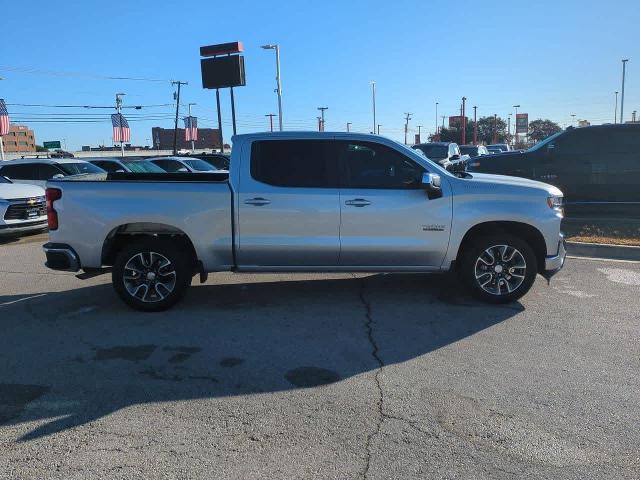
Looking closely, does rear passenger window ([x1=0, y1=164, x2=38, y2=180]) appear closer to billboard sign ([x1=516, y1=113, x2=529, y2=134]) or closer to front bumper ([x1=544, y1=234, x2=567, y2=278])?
front bumper ([x1=544, y1=234, x2=567, y2=278])

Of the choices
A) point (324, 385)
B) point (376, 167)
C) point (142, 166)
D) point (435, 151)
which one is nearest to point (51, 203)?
point (376, 167)

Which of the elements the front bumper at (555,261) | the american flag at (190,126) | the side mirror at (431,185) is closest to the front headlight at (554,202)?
the front bumper at (555,261)

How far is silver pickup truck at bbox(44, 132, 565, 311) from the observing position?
227 inches

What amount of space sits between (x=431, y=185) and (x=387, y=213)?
0.55 m

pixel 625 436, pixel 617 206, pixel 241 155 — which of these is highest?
pixel 241 155

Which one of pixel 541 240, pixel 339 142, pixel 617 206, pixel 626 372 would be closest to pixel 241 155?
pixel 339 142

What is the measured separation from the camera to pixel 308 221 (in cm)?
583

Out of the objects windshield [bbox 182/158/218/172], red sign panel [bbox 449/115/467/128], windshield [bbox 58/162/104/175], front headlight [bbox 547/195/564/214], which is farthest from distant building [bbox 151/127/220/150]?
front headlight [bbox 547/195/564/214]

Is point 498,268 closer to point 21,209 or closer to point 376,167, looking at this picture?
point 376,167

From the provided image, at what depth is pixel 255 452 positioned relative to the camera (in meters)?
3.22

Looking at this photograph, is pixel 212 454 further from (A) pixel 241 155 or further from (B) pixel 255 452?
(A) pixel 241 155

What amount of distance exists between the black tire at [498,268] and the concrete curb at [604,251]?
3.38m

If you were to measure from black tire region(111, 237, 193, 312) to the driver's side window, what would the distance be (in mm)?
2026

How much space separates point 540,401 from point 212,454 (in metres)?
2.30
